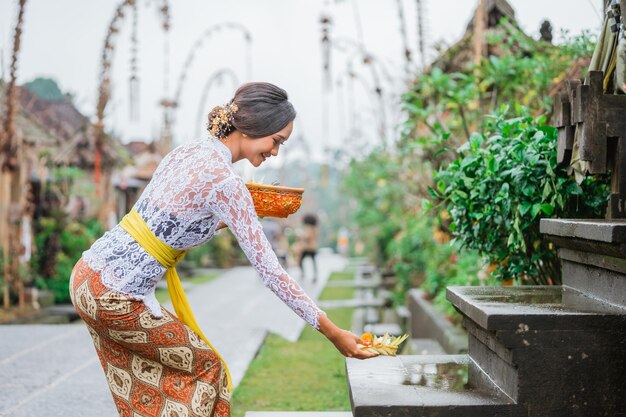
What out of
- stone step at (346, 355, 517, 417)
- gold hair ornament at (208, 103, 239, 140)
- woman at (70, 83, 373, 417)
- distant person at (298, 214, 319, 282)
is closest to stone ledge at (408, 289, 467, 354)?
stone step at (346, 355, 517, 417)

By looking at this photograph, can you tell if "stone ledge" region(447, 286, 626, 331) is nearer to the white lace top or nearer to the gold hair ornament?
the white lace top

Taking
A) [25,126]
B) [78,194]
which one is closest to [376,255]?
[78,194]

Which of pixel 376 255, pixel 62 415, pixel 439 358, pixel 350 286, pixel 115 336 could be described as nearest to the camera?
pixel 115 336

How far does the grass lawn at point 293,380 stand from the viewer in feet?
21.2

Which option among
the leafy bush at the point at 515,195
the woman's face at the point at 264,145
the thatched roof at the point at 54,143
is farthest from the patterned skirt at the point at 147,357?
the thatched roof at the point at 54,143

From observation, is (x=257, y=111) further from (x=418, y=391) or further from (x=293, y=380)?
(x=293, y=380)

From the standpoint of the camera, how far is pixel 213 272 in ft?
85.8

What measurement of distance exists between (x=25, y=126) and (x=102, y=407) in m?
11.8

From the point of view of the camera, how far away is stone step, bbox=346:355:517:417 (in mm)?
3418

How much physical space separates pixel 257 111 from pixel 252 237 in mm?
549

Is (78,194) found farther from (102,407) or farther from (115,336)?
(115,336)

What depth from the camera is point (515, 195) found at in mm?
4809

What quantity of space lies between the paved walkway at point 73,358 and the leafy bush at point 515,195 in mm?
2830

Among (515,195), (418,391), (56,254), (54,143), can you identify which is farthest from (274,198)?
(54,143)
